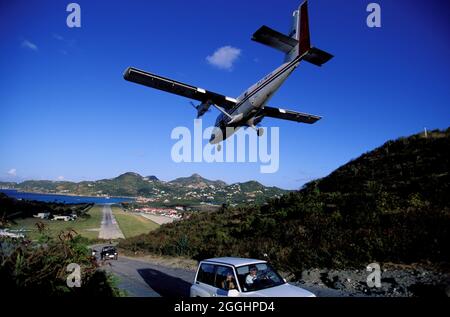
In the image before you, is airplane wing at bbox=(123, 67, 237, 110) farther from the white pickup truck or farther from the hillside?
the white pickup truck

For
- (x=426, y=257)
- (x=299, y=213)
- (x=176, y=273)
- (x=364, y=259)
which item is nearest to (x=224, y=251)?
(x=176, y=273)

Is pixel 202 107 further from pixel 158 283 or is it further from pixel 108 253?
pixel 108 253

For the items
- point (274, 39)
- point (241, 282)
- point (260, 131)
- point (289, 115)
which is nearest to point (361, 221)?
point (260, 131)

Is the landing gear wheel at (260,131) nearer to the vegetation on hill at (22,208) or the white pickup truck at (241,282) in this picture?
the vegetation on hill at (22,208)

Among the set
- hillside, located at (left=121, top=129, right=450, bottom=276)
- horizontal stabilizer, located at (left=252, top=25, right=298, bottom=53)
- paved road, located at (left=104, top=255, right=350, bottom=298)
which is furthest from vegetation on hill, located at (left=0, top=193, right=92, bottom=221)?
horizontal stabilizer, located at (left=252, top=25, right=298, bottom=53)

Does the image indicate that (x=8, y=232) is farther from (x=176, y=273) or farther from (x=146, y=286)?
(x=176, y=273)

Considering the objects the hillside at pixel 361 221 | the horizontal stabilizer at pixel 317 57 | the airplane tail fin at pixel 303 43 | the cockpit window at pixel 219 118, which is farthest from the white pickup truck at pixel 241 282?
the cockpit window at pixel 219 118
